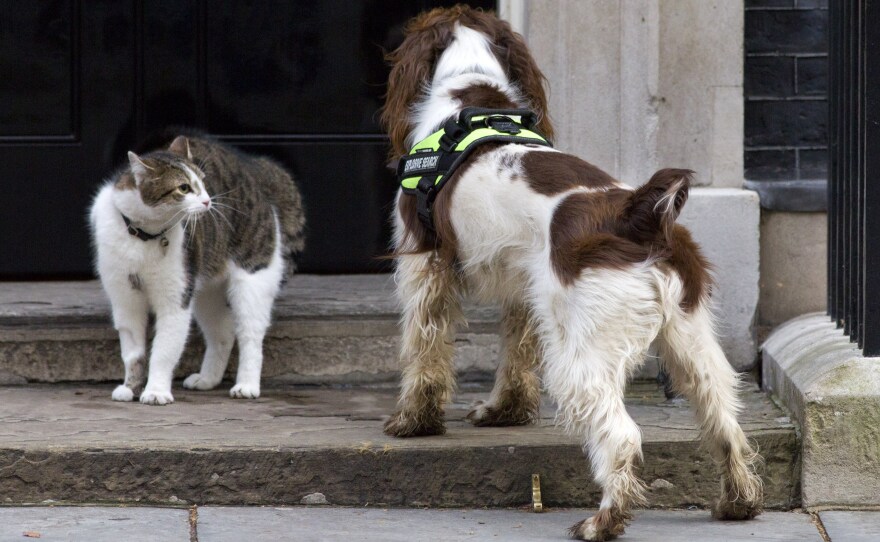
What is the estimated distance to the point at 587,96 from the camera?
5363mm

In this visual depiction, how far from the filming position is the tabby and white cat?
4841 mm

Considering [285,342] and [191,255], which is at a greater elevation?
[191,255]

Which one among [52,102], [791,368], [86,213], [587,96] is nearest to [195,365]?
[86,213]

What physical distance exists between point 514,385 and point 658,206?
1.31 metres

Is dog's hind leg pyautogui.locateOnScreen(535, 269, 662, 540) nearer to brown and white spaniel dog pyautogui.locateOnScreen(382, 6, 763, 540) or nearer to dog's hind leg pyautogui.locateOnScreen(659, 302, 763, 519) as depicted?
brown and white spaniel dog pyautogui.locateOnScreen(382, 6, 763, 540)

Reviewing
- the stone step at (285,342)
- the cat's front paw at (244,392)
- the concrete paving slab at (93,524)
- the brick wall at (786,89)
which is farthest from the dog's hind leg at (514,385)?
the brick wall at (786,89)

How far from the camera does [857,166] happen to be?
441cm

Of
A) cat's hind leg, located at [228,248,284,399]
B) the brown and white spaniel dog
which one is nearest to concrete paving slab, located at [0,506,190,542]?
the brown and white spaniel dog

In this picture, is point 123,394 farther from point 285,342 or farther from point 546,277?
point 546,277

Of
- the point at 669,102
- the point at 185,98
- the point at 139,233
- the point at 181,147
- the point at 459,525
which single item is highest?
the point at 185,98

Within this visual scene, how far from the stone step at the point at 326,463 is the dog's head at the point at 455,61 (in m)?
1.17

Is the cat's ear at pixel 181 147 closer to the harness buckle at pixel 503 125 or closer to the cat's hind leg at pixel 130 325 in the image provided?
the cat's hind leg at pixel 130 325

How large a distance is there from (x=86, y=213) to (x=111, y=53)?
853mm

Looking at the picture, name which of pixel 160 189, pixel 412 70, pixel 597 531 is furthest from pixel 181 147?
pixel 597 531
